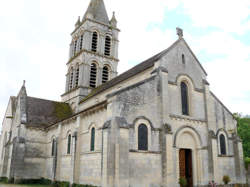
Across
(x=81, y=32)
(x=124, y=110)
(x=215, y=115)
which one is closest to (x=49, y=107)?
(x=81, y=32)

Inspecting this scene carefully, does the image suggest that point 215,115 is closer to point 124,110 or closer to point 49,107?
point 124,110

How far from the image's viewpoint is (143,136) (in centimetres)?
1653

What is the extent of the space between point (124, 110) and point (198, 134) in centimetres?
700

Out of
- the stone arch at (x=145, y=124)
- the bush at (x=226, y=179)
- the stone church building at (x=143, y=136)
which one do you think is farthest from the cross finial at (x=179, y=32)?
the bush at (x=226, y=179)

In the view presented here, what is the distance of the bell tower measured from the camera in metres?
33.8

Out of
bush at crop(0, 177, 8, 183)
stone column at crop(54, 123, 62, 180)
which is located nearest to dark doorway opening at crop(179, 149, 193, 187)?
stone column at crop(54, 123, 62, 180)

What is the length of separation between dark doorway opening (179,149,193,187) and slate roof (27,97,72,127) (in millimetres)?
16352

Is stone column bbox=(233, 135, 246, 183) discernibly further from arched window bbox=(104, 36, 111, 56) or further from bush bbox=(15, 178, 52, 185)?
arched window bbox=(104, 36, 111, 56)

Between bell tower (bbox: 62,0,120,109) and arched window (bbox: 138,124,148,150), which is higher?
bell tower (bbox: 62,0,120,109)

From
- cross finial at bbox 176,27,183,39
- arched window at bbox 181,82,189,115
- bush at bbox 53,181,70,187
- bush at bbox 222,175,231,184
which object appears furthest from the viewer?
cross finial at bbox 176,27,183,39

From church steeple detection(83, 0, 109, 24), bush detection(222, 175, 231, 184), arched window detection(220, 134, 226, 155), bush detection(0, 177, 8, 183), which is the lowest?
bush detection(0, 177, 8, 183)

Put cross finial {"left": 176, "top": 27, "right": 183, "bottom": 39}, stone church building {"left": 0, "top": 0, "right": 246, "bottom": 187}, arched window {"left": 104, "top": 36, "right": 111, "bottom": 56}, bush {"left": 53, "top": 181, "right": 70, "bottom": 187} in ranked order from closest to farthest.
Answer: stone church building {"left": 0, "top": 0, "right": 246, "bottom": 187} → bush {"left": 53, "top": 181, "right": 70, "bottom": 187} → cross finial {"left": 176, "top": 27, "right": 183, "bottom": 39} → arched window {"left": 104, "top": 36, "right": 111, "bottom": 56}

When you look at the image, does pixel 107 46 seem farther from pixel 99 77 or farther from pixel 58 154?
pixel 58 154

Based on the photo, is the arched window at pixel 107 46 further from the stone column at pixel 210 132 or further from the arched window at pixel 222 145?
the arched window at pixel 222 145
